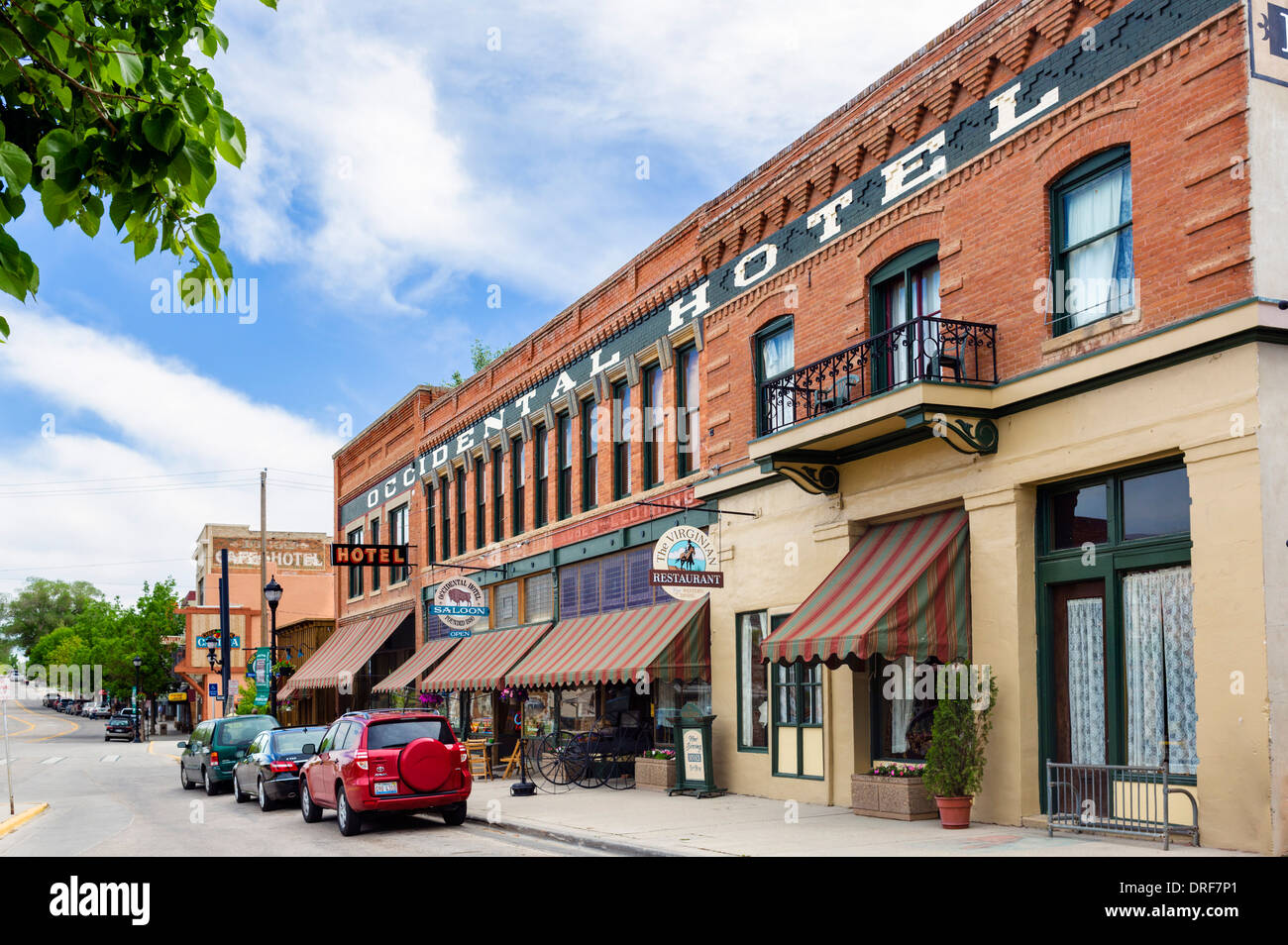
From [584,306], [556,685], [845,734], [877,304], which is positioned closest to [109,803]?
[556,685]

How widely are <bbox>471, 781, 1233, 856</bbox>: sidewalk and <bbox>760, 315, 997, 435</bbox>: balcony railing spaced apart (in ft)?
16.9

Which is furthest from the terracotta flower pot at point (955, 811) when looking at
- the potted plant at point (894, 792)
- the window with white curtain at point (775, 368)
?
the window with white curtain at point (775, 368)

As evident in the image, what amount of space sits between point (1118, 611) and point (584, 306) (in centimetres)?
1614

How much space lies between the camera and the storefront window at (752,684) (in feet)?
63.5

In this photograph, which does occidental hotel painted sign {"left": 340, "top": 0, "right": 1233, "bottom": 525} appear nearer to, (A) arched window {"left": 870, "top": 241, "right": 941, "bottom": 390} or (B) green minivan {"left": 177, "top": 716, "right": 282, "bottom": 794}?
(A) arched window {"left": 870, "top": 241, "right": 941, "bottom": 390}

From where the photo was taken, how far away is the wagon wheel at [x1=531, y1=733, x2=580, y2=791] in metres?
22.4

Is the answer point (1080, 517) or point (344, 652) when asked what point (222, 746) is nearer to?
point (344, 652)

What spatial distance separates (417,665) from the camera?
32.6m

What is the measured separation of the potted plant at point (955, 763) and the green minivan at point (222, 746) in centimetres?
1680

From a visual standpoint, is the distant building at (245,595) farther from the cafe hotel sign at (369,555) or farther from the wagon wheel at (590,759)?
the wagon wheel at (590,759)

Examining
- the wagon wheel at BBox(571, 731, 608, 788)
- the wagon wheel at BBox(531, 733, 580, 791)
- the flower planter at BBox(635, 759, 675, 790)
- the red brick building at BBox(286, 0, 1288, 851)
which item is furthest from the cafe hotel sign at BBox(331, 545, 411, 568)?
the flower planter at BBox(635, 759, 675, 790)

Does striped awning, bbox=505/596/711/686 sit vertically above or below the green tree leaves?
below
